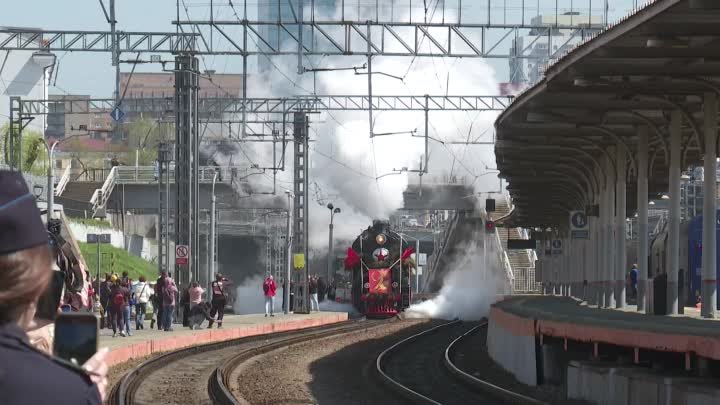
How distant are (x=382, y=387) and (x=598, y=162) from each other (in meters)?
14.7

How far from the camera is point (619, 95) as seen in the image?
26.4 metres

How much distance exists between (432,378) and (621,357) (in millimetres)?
9231

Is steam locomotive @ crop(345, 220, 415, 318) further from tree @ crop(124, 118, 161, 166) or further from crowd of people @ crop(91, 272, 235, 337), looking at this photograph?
tree @ crop(124, 118, 161, 166)

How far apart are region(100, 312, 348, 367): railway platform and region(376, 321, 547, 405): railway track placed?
5.09 m

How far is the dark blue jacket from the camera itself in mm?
A: 2850

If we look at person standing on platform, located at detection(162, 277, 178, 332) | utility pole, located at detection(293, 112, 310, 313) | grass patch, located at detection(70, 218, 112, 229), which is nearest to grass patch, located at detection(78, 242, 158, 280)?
grass patch, located at detection(70, 218, 112, 229)

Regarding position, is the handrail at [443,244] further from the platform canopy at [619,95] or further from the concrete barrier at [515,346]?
the concrete barrier at [515,346]

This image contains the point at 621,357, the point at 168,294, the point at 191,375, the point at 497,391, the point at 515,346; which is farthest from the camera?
the point at 168,294

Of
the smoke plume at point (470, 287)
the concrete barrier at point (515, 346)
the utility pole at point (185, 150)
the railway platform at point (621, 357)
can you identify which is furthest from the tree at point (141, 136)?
the railway platform at point (621, 357)

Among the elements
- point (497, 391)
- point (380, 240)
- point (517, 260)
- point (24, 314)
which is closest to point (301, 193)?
point (380, 240)

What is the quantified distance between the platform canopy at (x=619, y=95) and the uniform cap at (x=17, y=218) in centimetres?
1610

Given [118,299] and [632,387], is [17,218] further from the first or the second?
[118,299]

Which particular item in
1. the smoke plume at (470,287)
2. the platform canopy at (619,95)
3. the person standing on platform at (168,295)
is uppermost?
the platform canopy at (619,95)

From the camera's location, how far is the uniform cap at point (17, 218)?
2.93 meters
